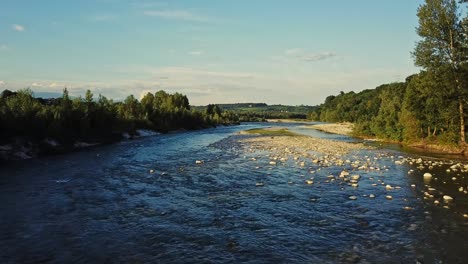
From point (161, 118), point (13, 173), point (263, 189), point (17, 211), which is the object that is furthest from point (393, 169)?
point (161, 118)

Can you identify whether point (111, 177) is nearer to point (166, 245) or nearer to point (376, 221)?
point (166, 245)

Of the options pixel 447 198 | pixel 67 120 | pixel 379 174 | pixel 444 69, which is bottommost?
pixel 379 174

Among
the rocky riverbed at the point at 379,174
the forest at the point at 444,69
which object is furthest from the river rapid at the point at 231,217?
the forest at the point at 444,69

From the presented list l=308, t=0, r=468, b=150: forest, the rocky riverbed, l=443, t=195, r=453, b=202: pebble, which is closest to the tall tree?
l=308, t=0, r=468, b=150: forest

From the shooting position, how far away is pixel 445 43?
4294cm

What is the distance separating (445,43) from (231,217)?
38171 mm

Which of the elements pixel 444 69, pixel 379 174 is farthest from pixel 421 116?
pixel 379 174

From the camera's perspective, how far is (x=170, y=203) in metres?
20.6

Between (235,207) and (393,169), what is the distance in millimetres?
18497

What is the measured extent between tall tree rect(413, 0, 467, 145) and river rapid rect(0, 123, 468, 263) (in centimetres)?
1759

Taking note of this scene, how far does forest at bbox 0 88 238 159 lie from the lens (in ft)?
155

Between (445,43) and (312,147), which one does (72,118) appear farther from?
(445,43)

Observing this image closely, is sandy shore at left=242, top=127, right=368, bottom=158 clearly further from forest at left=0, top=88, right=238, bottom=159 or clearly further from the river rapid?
forest at left=0, top=88, right=238, bottom=159

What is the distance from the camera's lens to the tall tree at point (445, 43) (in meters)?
42.2
